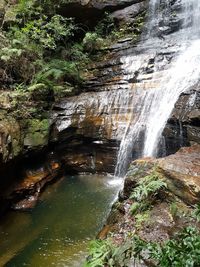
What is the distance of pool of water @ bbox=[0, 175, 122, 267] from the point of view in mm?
6352

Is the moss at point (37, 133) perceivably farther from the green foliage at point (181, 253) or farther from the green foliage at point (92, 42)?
the green foliage at point (181, 253)

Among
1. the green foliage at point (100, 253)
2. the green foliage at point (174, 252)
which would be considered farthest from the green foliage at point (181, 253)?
the green foliage at point (100, 253)

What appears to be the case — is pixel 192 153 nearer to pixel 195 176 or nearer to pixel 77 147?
pixel 195 176

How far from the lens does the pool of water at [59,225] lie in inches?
250

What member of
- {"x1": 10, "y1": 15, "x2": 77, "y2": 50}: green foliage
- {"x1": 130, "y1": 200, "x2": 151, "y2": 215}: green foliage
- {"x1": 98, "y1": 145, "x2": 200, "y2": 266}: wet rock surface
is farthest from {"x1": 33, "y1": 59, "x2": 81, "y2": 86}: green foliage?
{"x1": 130, "y1": 200, "x2": 151, "y2": 215}: green foliage

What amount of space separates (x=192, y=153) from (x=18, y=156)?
4.87 m

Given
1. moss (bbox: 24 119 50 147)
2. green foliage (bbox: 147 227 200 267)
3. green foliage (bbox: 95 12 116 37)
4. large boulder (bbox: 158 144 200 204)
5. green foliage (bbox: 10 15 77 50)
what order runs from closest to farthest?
green foliage (bbox: 147 227 200 267), large boulder (bbox: 158 144 200 204), moss (bbox: 24 119 50 147), green foliage (bbox: 10 15 77 50), green foliage (bbox: 95 12 116 37)

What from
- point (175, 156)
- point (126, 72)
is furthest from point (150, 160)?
point (126, 72)

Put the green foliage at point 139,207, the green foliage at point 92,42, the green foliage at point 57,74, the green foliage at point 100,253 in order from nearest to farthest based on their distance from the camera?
the green foliage at point 100,253, the green foliage at point 139,207, the green foliage at point 57,74, the green foliage at point 92,42

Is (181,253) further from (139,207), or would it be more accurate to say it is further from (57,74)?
(57,74)

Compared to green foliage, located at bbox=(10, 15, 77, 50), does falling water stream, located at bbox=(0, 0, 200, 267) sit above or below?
below

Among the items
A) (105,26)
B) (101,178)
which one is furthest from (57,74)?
(105,26)

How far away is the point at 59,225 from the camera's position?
755cm

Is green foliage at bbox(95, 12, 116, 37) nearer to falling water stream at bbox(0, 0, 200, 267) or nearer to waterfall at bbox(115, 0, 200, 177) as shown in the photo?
falling water stream at bbox(0, 0, 200, 267)
